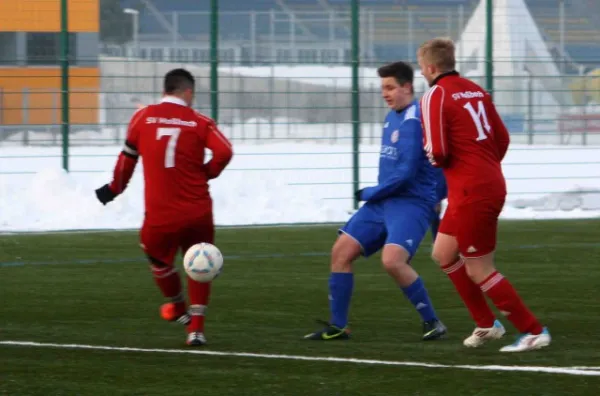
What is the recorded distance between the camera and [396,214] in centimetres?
811

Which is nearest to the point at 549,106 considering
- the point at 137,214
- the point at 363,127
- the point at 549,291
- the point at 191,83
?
the point at 363,127

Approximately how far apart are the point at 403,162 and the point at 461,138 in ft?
2.61

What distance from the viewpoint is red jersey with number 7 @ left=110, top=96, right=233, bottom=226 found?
7.87m

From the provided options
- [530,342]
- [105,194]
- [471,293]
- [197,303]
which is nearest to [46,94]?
[105,194]

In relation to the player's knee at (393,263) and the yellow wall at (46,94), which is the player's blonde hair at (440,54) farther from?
the yellow wall at (46,94)

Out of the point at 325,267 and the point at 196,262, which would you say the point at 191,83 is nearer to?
the point at 196,262

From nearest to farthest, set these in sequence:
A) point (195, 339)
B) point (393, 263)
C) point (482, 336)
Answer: point (482, 336)
point (195, 339)
point (393, 263)

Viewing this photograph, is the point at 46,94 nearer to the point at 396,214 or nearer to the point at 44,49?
the point at 44,49

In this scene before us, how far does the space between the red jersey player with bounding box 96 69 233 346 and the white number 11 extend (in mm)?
1454

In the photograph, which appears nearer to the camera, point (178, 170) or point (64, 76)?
point (178, 170)

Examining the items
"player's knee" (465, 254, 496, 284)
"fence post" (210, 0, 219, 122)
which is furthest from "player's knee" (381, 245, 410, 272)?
"fence post" (210, 0, 219, 122)

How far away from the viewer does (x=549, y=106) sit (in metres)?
20.7

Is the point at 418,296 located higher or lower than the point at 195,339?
higher

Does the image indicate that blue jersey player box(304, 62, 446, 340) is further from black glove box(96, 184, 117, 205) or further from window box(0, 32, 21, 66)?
window box(0, 32, 21, 66)
